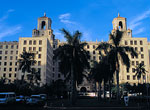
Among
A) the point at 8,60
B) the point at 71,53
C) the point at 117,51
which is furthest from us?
the point at 8,60

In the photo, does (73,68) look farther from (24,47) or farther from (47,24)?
(47,24)

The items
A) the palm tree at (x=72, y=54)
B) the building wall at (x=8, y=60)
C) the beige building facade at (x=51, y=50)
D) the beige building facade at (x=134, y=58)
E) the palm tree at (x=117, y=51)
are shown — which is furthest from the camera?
the building wall at (x=8, y=60)

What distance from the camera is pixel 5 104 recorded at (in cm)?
2927

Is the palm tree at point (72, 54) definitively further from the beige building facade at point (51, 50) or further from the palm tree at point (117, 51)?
the beige building facade at point (51, 50)

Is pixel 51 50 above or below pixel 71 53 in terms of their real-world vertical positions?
above

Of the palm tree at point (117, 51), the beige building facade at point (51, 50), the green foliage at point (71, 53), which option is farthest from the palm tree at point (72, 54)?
the beige building facade at point (51, 50)

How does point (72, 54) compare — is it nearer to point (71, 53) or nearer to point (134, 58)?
point (71, 53)

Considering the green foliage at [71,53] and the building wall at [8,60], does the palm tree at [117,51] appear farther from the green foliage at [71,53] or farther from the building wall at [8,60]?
the building wall at [8,60]

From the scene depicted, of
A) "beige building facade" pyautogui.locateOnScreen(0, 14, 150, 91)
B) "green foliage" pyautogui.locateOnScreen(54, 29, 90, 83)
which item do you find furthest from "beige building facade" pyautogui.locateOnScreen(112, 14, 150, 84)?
"green foliage" pyautogui.locateOnScreen(54, 29, 90, 83)

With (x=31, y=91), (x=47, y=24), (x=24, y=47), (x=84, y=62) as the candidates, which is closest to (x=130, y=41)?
(x=47, y=24)

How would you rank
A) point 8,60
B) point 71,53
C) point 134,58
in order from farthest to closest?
point 8,60 → point 134,58 → point 71,53

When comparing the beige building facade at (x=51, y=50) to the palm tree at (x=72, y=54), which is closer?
the palm tree at (x=72, y=54)

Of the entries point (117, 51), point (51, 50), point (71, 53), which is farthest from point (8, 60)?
point (117, 51)

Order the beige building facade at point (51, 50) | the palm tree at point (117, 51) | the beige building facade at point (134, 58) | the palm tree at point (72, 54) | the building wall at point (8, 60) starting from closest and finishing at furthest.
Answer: the palm tree at point (72, 54), the palm tree at point (117, 51), the beige building facade at point (51, 50), the beige building facade at point (134, 58), the building wall at point (8, 60)
